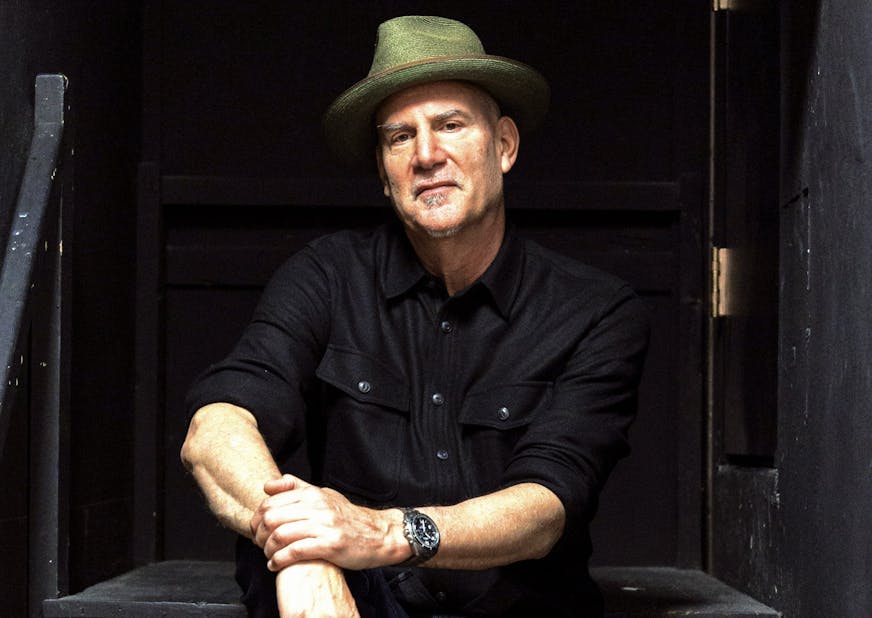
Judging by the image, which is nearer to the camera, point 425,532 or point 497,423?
point 425,532

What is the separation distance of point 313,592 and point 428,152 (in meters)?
0.99

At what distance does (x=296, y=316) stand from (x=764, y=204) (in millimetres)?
1185

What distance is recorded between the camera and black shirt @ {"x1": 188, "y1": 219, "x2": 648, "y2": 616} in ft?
8.98

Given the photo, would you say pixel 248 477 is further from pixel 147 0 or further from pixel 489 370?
pixel 147 0

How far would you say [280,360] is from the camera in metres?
2.79

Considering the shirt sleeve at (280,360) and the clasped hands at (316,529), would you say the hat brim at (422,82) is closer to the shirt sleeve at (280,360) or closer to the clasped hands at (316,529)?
the shirt sleeve at (280,360)

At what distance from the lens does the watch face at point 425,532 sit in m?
2.34

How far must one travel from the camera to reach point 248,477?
246cm

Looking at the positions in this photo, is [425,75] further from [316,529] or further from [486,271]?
[316,529]

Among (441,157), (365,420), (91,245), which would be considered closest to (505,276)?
(441,157)

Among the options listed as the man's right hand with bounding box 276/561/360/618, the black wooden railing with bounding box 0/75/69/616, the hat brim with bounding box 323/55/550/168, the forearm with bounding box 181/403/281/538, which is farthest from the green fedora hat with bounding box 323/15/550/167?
the man's right hand with bounding box 276/561/360/618

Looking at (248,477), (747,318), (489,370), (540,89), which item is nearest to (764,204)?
(747,318)

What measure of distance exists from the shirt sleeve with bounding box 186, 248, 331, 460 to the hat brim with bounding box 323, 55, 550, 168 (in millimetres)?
276

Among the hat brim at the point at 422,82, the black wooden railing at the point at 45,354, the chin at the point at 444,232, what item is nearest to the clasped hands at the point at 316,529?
the chin at the point at 444,232
